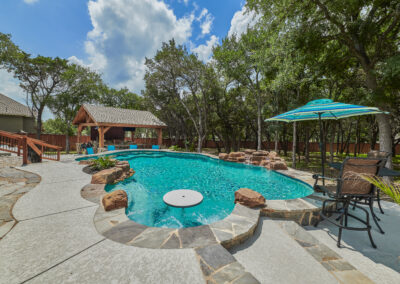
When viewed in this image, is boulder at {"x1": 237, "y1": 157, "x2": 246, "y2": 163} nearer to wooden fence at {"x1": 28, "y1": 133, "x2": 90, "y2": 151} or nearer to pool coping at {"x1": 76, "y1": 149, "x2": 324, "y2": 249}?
pool coping at {"x1": 76, "y1": 149, "x2": 324, "y2": 249}

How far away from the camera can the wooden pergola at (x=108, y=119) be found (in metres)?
14.5

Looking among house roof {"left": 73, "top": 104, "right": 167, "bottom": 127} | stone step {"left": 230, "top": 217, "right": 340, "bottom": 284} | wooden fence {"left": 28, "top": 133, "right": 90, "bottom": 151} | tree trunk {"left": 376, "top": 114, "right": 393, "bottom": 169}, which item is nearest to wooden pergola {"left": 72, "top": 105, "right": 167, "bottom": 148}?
house roof {"left": 73, "top": 104, "right": 167, "bottom": 127}

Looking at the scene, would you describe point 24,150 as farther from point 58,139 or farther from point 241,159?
point 58,139

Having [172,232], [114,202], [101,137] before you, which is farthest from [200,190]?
[101,137]

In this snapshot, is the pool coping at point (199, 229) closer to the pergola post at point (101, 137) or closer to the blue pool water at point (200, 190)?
the blue pool water at point (200, 190)

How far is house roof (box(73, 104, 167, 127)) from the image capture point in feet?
48.3

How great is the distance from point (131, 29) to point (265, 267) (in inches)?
626

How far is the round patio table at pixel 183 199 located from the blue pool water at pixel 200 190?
A: 1.94 feet

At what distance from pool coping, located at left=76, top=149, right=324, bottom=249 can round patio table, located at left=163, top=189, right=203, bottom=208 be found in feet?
2.08

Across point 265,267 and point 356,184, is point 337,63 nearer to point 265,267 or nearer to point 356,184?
point 356,184

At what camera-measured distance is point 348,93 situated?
11.0m

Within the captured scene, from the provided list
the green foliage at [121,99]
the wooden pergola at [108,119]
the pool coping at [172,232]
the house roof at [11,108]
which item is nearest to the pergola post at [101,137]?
the wooden pergola at [108,119]

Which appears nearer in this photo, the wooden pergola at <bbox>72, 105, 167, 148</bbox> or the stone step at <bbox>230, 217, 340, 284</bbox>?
the stone step at <bbox>230, 217, 340, 284</bbox>

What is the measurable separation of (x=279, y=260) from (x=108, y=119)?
16283mm
